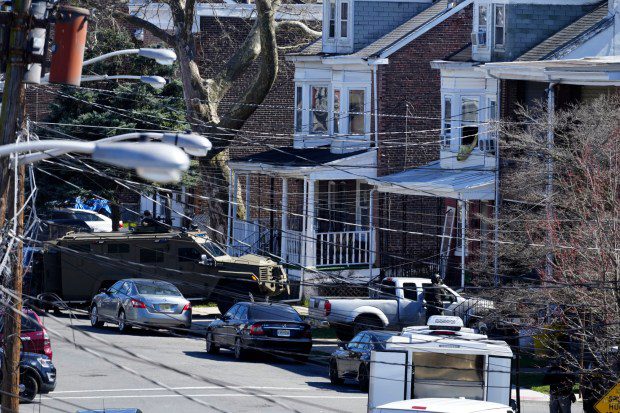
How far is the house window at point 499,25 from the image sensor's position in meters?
32.7

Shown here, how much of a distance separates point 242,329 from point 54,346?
4.98 metres

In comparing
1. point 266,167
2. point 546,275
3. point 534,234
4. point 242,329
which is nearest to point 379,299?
point 242,329

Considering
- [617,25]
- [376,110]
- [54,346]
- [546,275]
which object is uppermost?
[617,25]

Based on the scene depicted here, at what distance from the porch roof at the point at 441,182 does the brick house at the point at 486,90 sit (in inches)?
1.0

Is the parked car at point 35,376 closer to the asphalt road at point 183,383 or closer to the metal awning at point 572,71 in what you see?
the asphalt road at point 183,383

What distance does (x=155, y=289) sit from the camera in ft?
100

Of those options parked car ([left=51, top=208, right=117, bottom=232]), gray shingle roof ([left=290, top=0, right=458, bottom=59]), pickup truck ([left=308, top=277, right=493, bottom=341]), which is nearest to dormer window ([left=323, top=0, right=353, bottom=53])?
gray shingle roof ([left=290, top=0, right=458, bottom=59])

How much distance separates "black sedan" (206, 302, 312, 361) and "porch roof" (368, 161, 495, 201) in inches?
186

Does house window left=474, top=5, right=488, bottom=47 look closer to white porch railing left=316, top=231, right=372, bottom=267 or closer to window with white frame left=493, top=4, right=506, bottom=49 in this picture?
window with white frame left=493, top=4, right=506, bottom=49

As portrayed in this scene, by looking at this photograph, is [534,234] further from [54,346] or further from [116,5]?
[116,5]

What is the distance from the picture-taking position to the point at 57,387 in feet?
78.1

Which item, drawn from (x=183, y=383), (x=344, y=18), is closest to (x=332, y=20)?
(x=344, y=18)

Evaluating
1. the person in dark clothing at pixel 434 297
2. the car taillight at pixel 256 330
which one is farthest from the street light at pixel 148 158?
the person in dark clothing at pixel 434 297

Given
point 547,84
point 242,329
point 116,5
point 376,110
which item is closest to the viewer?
point 242,329
